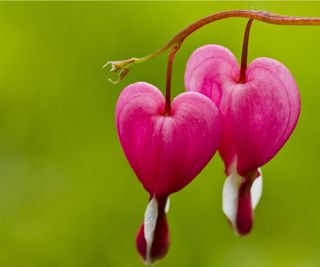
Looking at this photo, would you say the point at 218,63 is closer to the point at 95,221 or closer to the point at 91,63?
the point at 95,221

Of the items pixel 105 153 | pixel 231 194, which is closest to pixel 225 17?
pixel 231 194

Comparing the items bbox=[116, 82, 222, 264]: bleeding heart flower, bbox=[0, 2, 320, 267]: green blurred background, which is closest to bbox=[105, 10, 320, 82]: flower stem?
bbox=[116, 82, 222, 264]: bleeding heart flower

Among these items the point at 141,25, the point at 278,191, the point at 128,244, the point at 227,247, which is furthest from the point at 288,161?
the point at 141,25

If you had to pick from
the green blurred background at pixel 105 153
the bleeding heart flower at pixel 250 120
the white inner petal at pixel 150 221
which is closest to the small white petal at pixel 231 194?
the bleeding heart flower at pixel 250 120

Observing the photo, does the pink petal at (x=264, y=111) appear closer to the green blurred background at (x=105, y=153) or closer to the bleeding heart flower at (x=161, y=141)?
the bleeding heart flower at (x=161, y=141)

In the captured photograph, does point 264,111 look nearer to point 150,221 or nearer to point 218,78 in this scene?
point 218,78

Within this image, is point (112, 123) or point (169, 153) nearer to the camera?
point (169, 153)

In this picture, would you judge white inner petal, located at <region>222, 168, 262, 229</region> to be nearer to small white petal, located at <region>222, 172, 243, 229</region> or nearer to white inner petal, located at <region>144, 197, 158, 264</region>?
small white petal, located at <region>222, 172, 243, 229</region>
